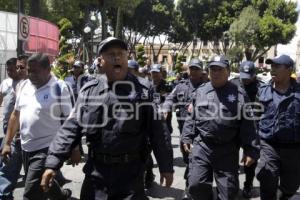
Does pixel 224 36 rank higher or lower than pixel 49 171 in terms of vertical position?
higher

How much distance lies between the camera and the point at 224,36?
51.2m

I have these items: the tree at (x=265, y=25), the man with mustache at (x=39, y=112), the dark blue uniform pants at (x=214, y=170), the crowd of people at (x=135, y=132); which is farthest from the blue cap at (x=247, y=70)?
the tree at (x=265, y=25)

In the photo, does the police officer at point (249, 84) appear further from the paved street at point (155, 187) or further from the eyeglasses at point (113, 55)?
the eyeglasses at point (113, 55)

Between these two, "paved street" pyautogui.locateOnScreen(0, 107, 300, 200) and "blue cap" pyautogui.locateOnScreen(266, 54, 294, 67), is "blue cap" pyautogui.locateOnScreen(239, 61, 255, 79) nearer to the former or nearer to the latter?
"blue cap" pyautogui.locateOnScreen(266, 54, 294, 67)

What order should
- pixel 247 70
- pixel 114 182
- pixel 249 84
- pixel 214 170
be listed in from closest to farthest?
pixel 114 182, pixel 214 170, pixel 247 70, pixel 249 84

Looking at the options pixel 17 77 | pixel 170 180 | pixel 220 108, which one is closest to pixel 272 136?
pixel 220 108

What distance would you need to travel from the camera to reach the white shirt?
4.79m

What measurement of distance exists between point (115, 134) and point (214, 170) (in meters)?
1.65

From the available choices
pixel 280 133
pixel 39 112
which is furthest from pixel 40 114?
pixel 280 133

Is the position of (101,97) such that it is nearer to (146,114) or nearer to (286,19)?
(146,114)

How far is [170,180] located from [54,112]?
172cm

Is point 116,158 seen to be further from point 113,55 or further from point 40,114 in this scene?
point 40,114

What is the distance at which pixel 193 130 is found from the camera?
5.30 metres

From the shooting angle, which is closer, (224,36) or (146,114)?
(146,114)
